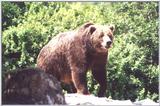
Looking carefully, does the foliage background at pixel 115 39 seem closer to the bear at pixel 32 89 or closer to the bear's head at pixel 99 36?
the bear's head at pixel 99 36

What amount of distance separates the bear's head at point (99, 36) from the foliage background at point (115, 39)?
3.71 metres

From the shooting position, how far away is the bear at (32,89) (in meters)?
10.9

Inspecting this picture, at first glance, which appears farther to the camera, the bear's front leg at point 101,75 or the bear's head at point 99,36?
the bear's front leg at point 101,75

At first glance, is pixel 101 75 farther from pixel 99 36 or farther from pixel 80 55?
pixel 99 36

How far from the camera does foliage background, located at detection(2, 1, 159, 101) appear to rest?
1739cm

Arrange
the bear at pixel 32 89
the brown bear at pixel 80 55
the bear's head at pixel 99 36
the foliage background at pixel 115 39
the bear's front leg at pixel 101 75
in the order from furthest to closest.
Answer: the foliage background at pixel 115 39 → the bear's front leg at pixel 101 75 → the brown bear at pixel 80 55 → the bear's head at pixel 99 36 → the bear at pixel 32 89

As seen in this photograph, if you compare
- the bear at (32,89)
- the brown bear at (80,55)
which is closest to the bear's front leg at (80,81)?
the brown bear at (80,55)

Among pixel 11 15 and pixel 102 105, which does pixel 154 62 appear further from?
pixel 102 105

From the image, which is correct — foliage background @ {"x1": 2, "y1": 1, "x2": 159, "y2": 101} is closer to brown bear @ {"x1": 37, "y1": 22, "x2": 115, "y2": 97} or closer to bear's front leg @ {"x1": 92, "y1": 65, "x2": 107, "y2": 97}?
bear's front leg @ {"x1": 92, "y1": 65, "x2": 107, "y2": 97}

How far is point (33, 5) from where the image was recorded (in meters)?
21.0

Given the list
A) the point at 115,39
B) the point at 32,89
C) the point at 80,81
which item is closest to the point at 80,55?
the point at 80,81

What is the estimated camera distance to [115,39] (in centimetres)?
1897

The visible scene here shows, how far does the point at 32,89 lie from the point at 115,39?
840 cm

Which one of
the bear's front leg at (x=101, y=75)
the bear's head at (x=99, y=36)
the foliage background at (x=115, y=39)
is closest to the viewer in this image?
the bear's head at (x=99, y=36)
